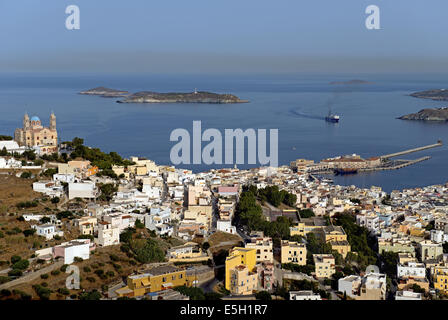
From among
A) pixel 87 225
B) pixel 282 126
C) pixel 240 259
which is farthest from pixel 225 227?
pixel 282 126

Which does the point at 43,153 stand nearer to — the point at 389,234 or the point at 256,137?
the point at 389,234

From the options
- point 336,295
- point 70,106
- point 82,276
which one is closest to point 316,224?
point 336,295

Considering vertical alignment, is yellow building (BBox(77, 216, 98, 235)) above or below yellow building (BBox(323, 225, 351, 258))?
above

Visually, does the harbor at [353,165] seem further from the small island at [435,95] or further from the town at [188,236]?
the small island at [435,95]

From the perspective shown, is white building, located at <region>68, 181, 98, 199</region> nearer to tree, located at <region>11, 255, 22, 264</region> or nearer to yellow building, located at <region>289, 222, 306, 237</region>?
tree, located at <region>11, 255, 22, 264</region>

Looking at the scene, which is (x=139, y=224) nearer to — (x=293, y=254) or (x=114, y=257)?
(x=114, y=257)

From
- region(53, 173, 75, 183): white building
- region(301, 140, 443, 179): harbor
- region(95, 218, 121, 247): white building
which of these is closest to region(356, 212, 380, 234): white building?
region(95, 218, 121, 247): white building
